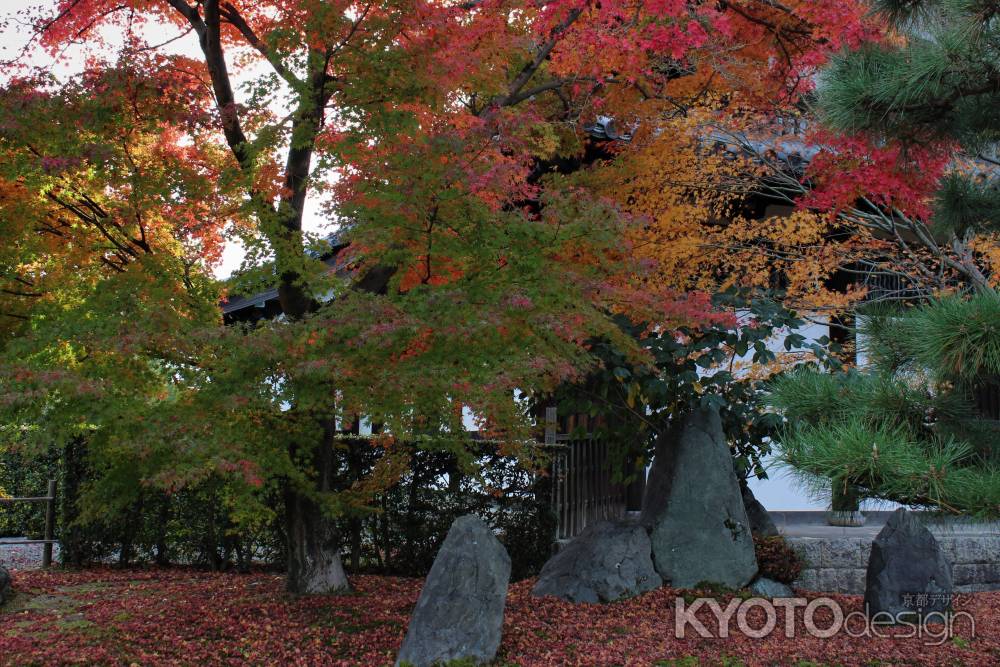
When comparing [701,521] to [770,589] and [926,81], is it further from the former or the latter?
[926,81]

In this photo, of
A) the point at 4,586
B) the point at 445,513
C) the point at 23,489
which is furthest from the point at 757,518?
the point at 23,489

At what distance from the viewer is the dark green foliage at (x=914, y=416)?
3213 millimetres

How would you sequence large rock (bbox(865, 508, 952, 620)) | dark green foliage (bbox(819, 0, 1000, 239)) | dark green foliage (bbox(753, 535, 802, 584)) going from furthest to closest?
dark green foliage (bbox(753, 535, 802, 584)) → large rock (bbox(865, 508, 952, 620)) → dark green foliage (bbox(819, 0, 1000, 239))

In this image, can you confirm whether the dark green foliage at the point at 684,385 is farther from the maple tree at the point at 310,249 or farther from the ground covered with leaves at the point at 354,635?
the ground covered with leaves at the point at 354,635

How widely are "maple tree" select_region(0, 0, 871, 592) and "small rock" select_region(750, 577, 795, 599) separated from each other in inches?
98.7

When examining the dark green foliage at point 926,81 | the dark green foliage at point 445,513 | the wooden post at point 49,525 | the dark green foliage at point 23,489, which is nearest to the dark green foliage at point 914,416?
the dark green foliage at point 926,81

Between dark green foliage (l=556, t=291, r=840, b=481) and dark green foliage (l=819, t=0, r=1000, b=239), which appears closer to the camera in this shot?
dark green foliage (l=819, t=0, r=1000, b=239)

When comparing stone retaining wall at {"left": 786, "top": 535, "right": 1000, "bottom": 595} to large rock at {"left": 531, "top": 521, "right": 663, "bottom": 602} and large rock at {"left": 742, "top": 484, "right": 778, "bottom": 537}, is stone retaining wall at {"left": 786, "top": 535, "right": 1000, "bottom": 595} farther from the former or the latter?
large rock at {"left": 531, "top": 521, "right": 663, "bottom": 602}

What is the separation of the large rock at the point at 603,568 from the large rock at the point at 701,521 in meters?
0.20

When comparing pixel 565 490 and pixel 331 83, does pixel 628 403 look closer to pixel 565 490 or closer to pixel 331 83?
pixel 565 490

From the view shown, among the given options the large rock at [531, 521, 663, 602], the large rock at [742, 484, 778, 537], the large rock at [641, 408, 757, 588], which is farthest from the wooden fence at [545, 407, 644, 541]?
the large rock at [742, 484, 778, 537]

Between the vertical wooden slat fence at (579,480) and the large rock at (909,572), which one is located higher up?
the vertical wooden slat fence at (579,480)

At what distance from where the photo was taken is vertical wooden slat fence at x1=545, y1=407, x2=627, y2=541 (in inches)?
386

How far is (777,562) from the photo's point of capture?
8734 millimetres
